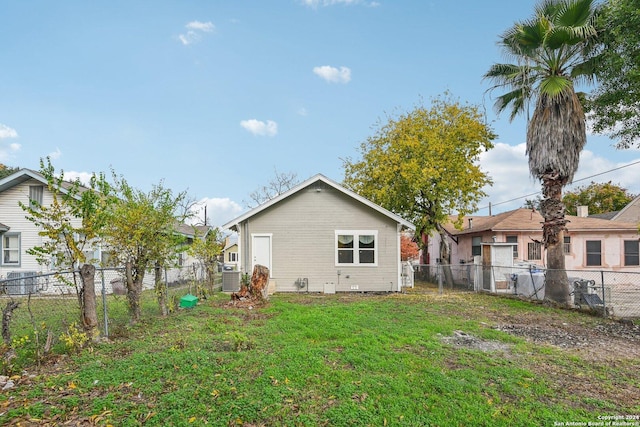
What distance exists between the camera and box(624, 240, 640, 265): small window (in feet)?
61.4

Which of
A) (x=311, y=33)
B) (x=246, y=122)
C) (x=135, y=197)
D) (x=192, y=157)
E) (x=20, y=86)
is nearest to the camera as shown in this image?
(x=135, y=197)

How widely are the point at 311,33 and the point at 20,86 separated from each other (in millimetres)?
10783

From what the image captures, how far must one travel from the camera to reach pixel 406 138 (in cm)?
1953

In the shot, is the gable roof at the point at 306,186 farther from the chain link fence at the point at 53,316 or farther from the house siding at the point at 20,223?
the house siding at the point at 20,223

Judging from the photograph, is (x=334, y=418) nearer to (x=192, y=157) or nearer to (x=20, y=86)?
(x=20, y=86)

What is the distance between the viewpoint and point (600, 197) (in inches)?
1416

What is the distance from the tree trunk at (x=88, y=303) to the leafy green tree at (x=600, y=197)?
39.6 meters

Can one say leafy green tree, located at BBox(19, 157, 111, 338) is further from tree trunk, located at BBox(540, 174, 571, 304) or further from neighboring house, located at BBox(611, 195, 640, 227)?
neighboring house, located at BBox(611, 195, 640, 227)

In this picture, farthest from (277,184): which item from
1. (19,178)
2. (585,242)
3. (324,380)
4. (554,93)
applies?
(324,380)

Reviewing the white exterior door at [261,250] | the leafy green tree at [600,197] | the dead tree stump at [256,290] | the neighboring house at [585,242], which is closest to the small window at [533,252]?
the neighboring house at [585,242]

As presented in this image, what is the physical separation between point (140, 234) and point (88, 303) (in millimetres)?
1842

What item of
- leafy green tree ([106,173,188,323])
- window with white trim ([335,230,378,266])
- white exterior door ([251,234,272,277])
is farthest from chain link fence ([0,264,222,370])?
window with white trim ([335,230,378,266])

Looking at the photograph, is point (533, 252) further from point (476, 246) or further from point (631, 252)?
point (631, 252)

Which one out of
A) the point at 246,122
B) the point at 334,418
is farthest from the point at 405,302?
the point at 246,122
